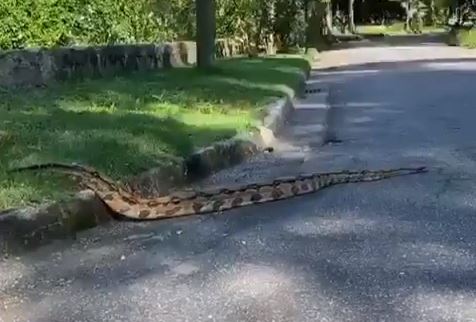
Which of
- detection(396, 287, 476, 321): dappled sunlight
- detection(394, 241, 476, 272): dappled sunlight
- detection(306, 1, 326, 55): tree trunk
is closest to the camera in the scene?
detection(396, 287, 476, 321): dappled sunlight

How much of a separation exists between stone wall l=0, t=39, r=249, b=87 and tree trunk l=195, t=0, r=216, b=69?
933 millimetres

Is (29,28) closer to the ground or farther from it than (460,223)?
farther from it

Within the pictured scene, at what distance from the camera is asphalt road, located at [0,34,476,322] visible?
3920 millimetres

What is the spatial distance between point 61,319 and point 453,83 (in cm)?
1375

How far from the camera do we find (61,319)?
12.6ft

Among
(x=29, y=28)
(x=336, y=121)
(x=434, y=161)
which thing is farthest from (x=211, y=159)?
(x=29, y=28)

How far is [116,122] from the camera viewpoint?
7.98 metres

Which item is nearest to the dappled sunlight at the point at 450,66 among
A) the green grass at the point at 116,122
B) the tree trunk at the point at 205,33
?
the tree trunk at the point at 205,33

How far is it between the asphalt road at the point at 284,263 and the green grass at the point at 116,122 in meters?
0.59

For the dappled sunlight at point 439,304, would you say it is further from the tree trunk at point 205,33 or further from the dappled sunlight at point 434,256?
the tree trunk at point 205,33

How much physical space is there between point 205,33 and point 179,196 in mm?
9945

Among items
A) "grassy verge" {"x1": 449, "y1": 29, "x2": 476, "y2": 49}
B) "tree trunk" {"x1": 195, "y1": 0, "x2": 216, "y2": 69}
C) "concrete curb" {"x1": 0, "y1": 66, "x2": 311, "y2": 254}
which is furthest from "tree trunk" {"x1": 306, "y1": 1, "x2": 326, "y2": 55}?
"concrete curb" {"x1": 0, "y1": 66, "x2": 311, "y2": 254}

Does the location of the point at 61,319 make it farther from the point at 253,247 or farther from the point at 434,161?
the point at 434,161

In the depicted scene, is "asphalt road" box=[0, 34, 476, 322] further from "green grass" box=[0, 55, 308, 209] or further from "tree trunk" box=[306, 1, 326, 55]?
"tree trunk" box=[306, 1, 326, 55]
